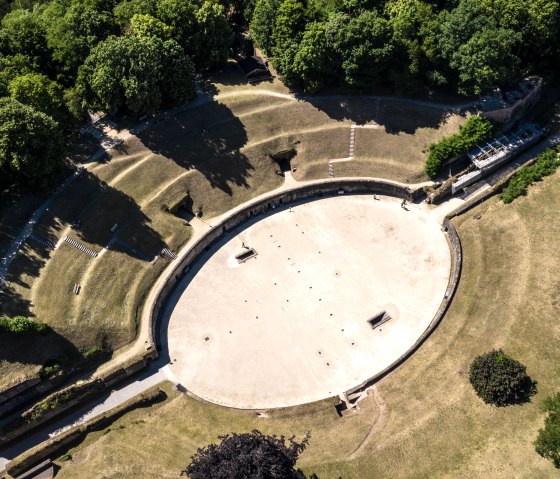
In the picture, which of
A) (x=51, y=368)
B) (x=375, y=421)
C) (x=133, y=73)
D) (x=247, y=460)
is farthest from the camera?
(x=133, y=73)

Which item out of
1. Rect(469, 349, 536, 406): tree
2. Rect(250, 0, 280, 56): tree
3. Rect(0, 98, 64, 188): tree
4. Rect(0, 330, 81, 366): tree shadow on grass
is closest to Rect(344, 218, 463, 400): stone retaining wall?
Rect(469, 349, 536, 406): tree

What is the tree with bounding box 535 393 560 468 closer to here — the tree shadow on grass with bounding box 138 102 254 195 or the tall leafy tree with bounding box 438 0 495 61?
the tree shadow on grass with bounding box 138 102 254 195

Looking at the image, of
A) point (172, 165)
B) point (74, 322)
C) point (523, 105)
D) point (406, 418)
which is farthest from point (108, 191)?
point (523, 105)

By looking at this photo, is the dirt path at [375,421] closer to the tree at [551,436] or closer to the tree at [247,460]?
the tree at [247,460]

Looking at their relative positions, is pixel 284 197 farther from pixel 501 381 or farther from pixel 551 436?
pixel 551 436

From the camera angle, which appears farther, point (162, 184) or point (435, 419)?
point (162, 184)

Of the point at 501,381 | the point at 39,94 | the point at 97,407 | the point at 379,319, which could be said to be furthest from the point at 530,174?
the point at 39,94

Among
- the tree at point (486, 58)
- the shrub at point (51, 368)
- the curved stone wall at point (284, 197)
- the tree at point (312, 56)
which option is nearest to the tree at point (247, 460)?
the shrub at point (51, 368)
